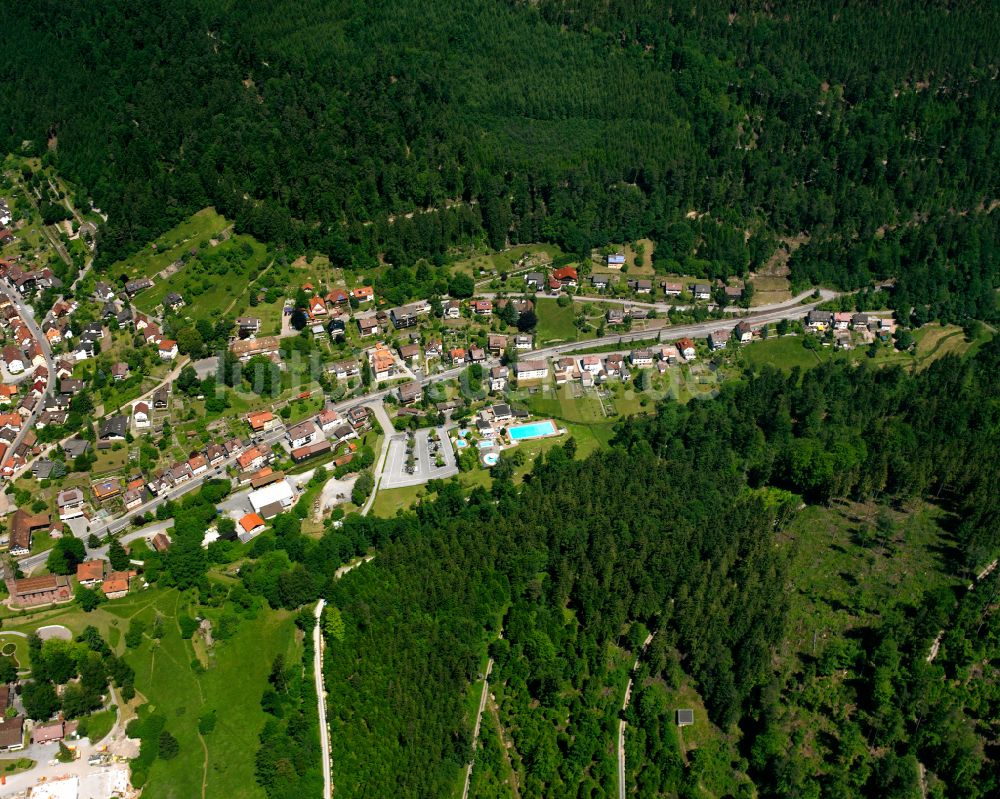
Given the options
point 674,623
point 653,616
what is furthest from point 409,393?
point 674,623

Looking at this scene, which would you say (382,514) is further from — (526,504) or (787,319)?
(787,319)

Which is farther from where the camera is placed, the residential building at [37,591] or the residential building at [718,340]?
the residential building at [718,340]

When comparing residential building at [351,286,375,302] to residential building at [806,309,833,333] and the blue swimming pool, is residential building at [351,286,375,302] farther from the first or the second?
residential building at [806,309,833,333]

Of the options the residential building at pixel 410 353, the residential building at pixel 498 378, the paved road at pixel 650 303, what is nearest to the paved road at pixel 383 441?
the residential building at pixel 410 353

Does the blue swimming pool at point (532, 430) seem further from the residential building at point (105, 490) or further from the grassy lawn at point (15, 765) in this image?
the grassy lawn at point (15, 765)

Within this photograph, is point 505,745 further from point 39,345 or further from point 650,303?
point 39,345

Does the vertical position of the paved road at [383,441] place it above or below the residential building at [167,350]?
below

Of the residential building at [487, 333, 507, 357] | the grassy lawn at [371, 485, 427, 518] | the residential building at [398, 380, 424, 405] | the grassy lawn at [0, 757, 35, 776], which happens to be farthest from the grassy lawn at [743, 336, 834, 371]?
the grassy lawn at [0, 757, 35, 776]
